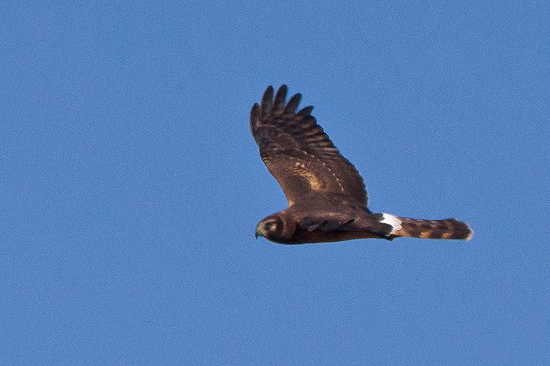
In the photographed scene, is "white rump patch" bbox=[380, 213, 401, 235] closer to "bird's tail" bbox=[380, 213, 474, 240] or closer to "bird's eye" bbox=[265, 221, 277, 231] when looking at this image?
"bird's tail" bbox=[380, 213, 474, 240]

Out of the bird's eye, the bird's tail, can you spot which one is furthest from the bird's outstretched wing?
the bird's eye

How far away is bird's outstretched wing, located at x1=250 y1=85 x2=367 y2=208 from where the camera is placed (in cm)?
1722

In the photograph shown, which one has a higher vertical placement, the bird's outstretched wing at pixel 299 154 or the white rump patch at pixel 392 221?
the bird's outstretched wing at pixel 299 154

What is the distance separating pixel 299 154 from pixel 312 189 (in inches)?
36.8

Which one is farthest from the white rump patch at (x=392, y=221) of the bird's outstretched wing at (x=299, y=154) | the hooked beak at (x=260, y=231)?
the hooked beak at (x=260, y=231)

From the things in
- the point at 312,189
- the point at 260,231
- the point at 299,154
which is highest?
the point at 299,154

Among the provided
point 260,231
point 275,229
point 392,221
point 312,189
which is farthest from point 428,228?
point 260,231

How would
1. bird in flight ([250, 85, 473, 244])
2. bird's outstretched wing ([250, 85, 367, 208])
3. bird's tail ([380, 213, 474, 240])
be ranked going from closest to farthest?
bird in flight ([250, 85, 473, 244]) → bird's tail ([380, 213, 474, 240]) → bird's outstretched wing ([250, 85, 367, 208])

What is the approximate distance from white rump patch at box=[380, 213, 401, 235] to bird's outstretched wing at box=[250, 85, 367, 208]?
0.60 metres

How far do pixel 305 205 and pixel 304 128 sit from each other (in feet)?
6.47

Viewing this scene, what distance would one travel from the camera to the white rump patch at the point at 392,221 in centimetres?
1612

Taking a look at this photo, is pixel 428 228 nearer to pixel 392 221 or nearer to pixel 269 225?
pixel 392 221

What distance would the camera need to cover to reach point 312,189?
1728cm

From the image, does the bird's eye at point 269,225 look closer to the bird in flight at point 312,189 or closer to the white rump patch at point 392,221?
the bird in flight at point 312,189
